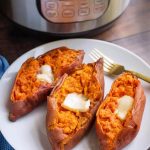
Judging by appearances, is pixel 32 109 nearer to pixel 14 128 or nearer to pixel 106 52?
pixel 14 128

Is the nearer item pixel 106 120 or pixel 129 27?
pixel 106 120

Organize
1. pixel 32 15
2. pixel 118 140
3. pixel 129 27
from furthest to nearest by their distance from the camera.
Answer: pixel 129 27, pixel 32 15, pixel 118 140

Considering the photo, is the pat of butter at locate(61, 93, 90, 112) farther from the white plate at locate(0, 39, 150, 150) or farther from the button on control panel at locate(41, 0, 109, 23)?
the button on control panel at locate(41, 0, 109, 23)

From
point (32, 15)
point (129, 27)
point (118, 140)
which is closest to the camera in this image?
point (118, 140)

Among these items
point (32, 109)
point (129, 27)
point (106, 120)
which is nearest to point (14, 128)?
point (32, 109)

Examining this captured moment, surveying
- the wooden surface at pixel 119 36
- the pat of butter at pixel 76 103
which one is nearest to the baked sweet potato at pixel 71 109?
the pat of butter at pixel 76 103

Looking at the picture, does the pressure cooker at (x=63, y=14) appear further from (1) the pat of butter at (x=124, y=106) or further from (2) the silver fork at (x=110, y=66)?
(1) the pat of butter at (x=124, y=106)
